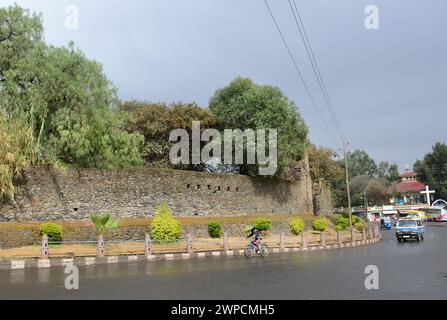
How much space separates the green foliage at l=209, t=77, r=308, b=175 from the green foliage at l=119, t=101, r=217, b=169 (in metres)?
2.05

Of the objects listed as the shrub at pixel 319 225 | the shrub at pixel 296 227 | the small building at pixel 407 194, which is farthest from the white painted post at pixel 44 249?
the small building at pixel 407 194

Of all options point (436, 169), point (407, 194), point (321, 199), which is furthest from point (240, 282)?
point (407, 194)

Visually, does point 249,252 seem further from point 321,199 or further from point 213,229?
point 321,199

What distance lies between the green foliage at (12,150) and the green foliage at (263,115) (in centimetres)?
1945

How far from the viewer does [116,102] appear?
3117 centimetres

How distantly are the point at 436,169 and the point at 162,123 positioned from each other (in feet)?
286

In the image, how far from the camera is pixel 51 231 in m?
22.4

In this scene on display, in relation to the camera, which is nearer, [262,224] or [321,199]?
[262,224]

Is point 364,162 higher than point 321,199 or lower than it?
higher

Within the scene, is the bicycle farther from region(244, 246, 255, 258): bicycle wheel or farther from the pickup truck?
the pickup truck

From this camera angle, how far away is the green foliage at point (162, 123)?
43750 millimetres

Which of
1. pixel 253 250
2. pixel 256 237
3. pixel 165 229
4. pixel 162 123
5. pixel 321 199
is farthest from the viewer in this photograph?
pixel 321 199
